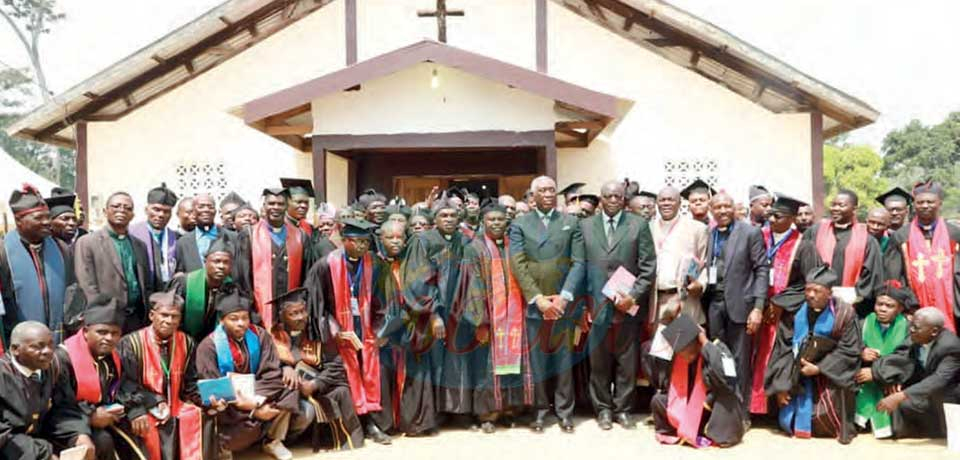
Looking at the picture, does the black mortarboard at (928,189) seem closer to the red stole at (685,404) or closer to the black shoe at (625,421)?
the red stole at (685,404)

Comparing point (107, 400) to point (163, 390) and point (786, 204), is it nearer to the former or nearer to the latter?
point (163, 390)

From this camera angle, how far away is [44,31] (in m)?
44.1

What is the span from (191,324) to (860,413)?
17.6 feet

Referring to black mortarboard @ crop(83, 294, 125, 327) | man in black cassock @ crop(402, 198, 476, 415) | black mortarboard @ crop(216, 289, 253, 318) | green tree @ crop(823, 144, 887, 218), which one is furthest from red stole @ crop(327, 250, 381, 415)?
green tree @ crop(823, 144, 887, 218)

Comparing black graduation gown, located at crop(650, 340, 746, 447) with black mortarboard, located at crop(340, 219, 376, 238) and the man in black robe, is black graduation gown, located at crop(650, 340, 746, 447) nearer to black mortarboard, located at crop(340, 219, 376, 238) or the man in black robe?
black mortarboard, located at crop(340, 219, 376, 238)

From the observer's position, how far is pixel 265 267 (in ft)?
21.3

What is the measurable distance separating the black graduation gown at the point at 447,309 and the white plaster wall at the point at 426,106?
3.17 metres

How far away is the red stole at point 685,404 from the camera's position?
20.9 feet

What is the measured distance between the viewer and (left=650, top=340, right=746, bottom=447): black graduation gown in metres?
6.28

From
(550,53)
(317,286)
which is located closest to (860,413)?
(317,286)

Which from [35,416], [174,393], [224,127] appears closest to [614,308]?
[174,393]

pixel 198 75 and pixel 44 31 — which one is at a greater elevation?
pixel 44 31

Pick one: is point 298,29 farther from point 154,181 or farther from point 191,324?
point 191,324

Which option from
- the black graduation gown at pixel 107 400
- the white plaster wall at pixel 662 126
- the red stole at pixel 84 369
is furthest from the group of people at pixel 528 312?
the white plaster wall at pixel 662 126
